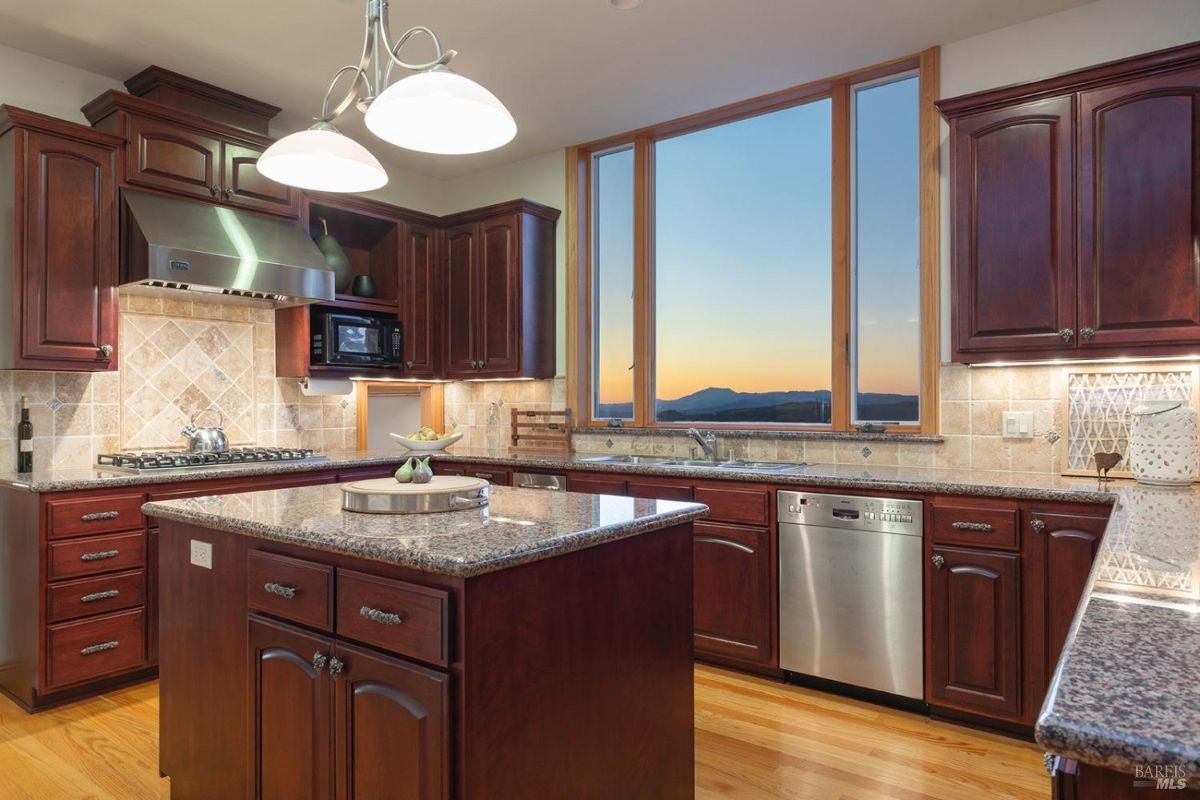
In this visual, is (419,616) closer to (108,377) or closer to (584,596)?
(584,596)

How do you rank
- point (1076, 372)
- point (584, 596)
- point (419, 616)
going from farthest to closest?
1. point (1076, 372)
2. point (584, 596)
3. point (419, 616)

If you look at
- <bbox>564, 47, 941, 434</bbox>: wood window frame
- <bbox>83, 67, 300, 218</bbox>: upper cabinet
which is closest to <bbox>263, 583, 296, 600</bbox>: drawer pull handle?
<bbox>83, 67, 300, 218</bbox>: upper cabinet

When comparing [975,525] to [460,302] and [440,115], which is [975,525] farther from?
[460,302]

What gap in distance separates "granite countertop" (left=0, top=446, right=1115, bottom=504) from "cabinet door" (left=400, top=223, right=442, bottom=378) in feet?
3.32

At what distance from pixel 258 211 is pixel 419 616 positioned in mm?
3126

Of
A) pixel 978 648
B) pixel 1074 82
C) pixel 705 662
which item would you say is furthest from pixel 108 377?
pixel 1074 82

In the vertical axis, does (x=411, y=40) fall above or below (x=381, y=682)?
above

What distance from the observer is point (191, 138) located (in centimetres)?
358

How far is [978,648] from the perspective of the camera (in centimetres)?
268

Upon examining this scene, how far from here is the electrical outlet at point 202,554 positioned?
6.62 feet

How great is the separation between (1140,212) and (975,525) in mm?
1242

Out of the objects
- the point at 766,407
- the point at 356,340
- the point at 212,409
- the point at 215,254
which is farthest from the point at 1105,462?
the point at 212,409

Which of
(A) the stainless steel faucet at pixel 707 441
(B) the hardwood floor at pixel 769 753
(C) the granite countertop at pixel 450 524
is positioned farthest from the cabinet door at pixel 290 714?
(A) the stainless steel faucet at pixel 707 441

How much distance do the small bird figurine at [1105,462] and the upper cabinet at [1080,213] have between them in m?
0.39
